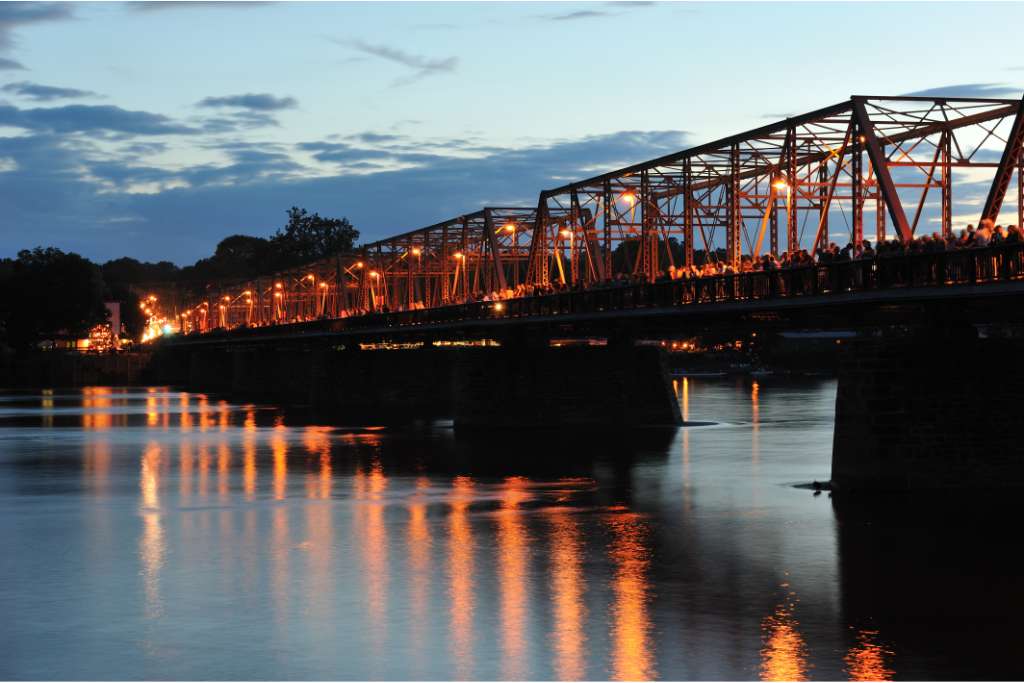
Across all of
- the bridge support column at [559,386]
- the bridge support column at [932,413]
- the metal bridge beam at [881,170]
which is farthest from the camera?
the bridge support column at [559,386]

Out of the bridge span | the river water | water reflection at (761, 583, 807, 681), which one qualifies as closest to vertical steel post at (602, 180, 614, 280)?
the bridge span

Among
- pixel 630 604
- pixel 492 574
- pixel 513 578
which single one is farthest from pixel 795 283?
pixel 630 604

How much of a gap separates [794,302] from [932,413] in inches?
309

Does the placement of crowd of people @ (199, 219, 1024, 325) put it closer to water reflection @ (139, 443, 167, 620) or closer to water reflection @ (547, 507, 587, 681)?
water reflection @ (547, 507, 587, 681)

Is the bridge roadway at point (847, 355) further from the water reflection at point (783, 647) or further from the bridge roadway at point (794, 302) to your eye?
the water reflection at point (783, 647)

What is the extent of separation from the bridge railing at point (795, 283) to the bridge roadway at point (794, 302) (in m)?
0.04

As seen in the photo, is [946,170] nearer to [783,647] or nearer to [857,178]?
[857,178]

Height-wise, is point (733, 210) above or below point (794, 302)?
above

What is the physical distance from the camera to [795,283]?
52938mm

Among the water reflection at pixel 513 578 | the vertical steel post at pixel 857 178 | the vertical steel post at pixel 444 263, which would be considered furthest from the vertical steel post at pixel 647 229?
the vertical steel post at pixel 444 263

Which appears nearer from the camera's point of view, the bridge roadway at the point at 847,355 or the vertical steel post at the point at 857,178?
the bridge roadway at the point at 847,355

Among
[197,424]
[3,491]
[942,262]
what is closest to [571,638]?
[942,262]

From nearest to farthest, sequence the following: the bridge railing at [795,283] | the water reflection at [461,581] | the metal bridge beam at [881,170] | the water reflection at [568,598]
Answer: the water reflection at [568,598], the water reflection at [461,581], the bridge railing at [795,283], the metal bridge beam at [881,170]

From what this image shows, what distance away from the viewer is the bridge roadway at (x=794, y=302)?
1697 inches
